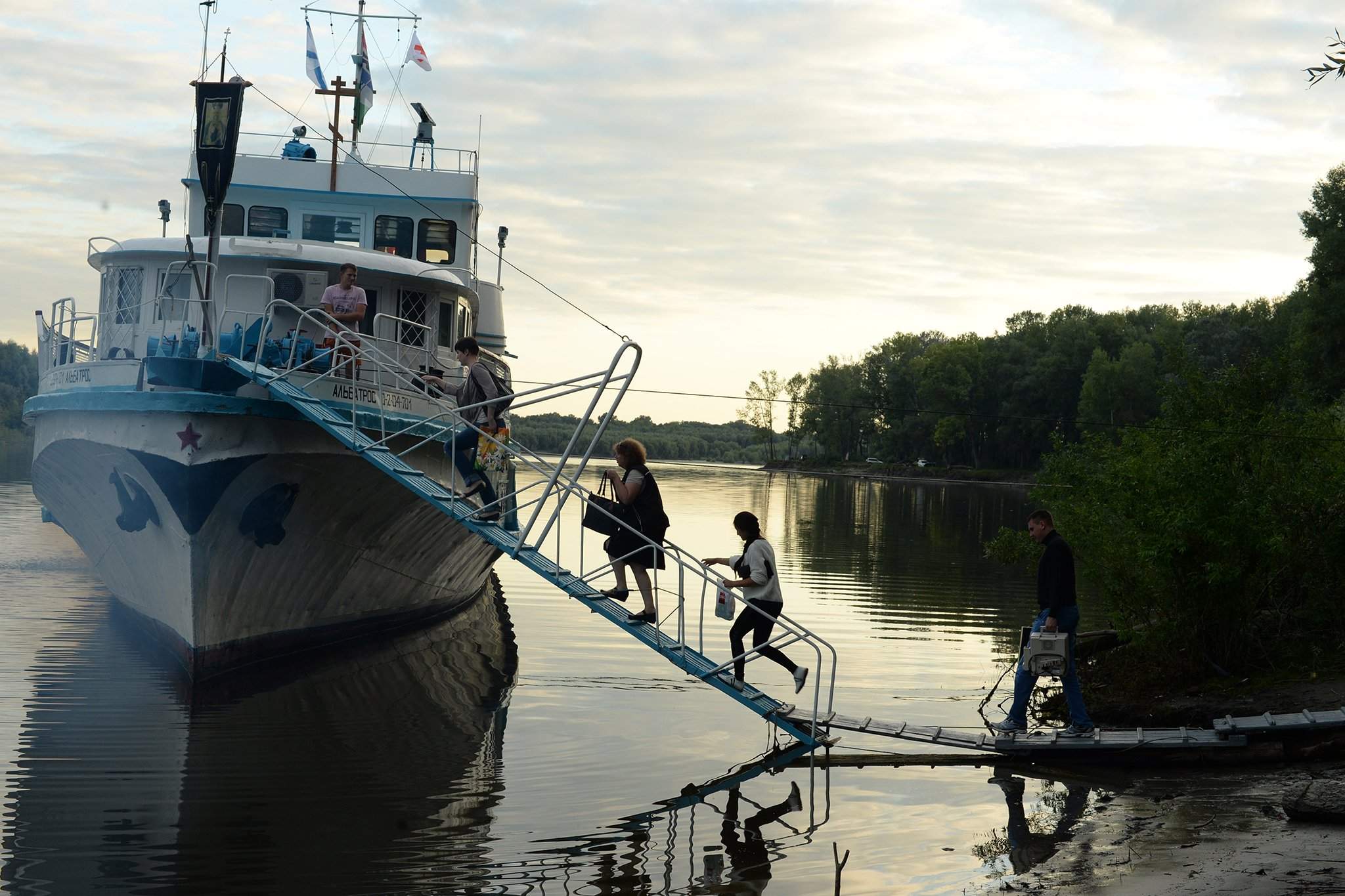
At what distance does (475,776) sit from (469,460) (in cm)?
435

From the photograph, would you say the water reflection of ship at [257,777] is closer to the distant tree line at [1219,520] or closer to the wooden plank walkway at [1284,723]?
the wooden plank walkway at [1284,723]

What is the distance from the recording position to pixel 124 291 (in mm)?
16344

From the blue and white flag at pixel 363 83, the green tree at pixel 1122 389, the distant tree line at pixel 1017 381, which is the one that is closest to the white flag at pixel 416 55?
the blue and white flag at pixel 363 83

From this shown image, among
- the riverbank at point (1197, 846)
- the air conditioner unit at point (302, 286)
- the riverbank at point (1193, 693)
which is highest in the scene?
the air conditioner unit at point (302, 286)

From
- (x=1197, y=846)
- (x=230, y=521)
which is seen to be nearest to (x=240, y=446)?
(x=230, y=521)

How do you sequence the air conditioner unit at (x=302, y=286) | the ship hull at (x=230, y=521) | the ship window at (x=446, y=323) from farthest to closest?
the ship window at (x=446, y=323) → the air conditioner unit at (x=302, y=286) → the ship hull at (x=230, y=521)

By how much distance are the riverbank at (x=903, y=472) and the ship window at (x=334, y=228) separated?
72.5 m

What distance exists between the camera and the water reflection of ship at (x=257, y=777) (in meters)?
8.97

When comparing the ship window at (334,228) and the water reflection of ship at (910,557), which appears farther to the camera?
the water reflection of ship at (910,557)

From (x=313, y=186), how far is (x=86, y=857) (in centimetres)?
1456

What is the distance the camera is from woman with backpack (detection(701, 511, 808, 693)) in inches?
459

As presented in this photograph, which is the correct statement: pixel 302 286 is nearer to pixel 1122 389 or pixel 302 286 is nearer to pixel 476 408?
pixel 476 408

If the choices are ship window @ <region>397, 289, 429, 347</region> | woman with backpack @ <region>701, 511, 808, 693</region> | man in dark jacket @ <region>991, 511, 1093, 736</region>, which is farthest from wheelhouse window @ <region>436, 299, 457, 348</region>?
man in dark jacket @ <region>991, 511, 1093, 736</region>

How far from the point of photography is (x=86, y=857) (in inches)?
359
